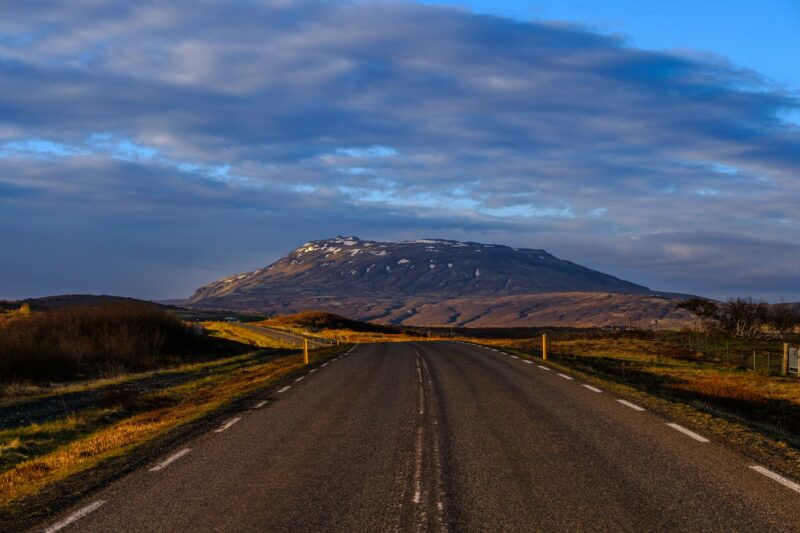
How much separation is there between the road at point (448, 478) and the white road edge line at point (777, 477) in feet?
0.17

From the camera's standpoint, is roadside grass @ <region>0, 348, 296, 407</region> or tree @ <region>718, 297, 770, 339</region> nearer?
roadside grass @ <region>0, 348, 296, 407</region>

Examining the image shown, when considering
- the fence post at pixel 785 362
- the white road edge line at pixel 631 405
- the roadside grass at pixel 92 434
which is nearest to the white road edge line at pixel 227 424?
the roadside grass at pixel 92 434

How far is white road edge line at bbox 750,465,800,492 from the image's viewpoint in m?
8.14

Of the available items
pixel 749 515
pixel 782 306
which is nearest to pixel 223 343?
pixel 782 306

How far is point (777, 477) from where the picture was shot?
28.2 feet

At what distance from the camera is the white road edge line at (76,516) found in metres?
7.13

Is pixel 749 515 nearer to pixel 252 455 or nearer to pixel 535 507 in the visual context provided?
pixel 535 507

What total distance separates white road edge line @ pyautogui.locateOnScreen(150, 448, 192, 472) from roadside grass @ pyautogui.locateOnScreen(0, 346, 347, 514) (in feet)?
3.50

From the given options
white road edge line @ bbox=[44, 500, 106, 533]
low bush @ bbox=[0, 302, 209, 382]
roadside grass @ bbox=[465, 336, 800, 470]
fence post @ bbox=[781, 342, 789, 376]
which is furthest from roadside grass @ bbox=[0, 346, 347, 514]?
fence post @ bbox=[781, 342, 789, 376]

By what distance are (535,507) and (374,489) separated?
1876 mm

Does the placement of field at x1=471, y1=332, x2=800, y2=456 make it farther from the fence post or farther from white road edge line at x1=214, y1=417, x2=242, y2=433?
white road edge line at x1=214, y1=417, x2=242, y2=433

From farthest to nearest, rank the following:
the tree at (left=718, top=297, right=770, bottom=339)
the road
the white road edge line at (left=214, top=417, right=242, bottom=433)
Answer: the tree at (left=718, top=297, right=770, bottom=339)
the white road edge line at (left=214, top=417, right=242, bottom=433)
the road

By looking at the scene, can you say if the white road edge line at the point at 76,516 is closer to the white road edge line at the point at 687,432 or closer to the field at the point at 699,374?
the white road edge line at the point at 687,432

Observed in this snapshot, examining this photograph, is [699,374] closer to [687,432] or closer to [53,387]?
[687,432]
